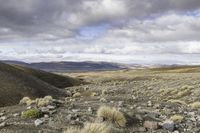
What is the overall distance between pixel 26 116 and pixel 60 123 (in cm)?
246

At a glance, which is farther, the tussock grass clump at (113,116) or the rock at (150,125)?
the rock at (150,125)

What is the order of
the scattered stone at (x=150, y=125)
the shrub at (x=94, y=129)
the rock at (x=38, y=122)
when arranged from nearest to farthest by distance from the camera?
1. the shrub at (x=94, y=129)
2. the rock at (x=38, y=122)
3. the scattered stone at (x=150, y=125)

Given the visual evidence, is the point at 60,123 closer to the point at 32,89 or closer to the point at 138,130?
the point at 138,130

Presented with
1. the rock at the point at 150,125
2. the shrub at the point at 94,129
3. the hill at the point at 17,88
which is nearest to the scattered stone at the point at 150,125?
the rock at the point at 150,125

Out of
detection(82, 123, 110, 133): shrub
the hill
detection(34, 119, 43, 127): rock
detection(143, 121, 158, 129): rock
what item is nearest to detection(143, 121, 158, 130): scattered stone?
detection(143, 121, 158, 129): rock

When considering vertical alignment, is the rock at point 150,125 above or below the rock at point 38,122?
below

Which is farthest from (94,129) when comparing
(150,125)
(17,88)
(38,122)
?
(17,88)

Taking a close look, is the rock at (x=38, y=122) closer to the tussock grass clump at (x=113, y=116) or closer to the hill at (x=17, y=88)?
the tussock grass clump at (x=113, y=116)

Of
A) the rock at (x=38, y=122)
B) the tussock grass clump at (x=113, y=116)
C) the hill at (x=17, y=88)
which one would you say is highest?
the tussock grass clump at (x=113, y=116)

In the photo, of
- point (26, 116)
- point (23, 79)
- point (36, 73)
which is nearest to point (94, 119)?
point (26, 116)

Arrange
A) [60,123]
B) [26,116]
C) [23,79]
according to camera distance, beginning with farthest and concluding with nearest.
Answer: [23,79], [26,116], [60,123]

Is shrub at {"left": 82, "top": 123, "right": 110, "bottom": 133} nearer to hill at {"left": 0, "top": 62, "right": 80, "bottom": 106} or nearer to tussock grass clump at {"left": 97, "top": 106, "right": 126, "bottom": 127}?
tussock grass clump at {"left": 97, "top": 106, "right": 126, "bottom": 127}

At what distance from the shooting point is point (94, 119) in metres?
19.0

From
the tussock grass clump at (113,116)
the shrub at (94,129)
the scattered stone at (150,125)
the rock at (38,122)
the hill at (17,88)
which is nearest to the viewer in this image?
the shrub at (94,129)
